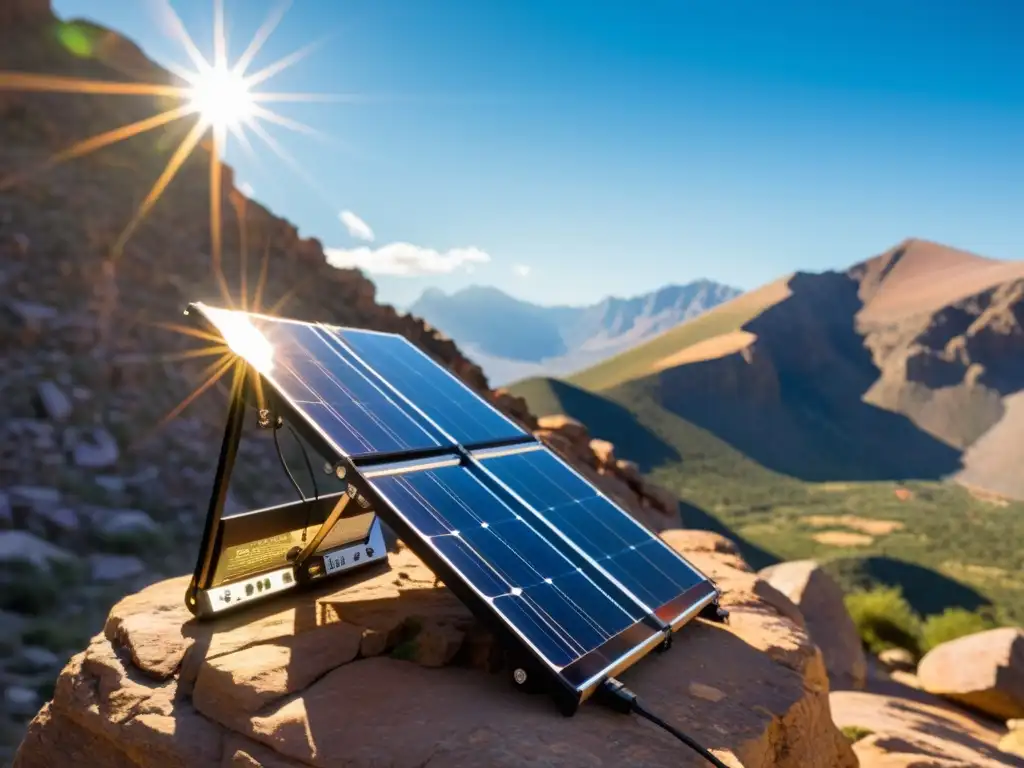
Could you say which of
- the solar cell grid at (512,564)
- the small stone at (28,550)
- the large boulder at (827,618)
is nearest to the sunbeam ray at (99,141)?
the small stone at (28,550)


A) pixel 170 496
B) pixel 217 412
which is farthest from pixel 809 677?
pixel 217 412

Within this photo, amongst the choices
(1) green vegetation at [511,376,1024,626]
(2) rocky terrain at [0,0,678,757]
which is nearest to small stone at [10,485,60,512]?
(2) rocky terrain at [0,0,678,757]

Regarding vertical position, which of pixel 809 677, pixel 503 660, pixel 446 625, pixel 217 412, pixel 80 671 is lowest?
pixel 809 677

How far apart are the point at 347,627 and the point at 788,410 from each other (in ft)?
601

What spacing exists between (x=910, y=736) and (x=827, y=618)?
766 centimetres

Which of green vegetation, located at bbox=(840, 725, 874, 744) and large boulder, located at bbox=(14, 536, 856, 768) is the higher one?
large boulder, located at bbox=(14, 536, 856, 768)

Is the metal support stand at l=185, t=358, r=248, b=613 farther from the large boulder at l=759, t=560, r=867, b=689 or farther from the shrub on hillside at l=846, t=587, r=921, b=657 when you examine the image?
the shrub on hillside at l=846, t=587, r=921, b=657

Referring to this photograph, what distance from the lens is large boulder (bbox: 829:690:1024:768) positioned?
8273 mm

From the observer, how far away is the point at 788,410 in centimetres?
17325

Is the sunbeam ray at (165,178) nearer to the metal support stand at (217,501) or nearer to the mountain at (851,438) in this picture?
the metal support stand at (217,501)

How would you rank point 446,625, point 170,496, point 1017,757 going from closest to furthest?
point 446,625 < point 1017,757 < point 170,496

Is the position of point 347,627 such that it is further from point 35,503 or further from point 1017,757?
point 35,503

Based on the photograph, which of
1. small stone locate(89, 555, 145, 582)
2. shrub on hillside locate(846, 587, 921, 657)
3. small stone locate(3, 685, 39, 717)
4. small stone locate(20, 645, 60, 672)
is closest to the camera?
small stone locate(3, 685, 39, 717)

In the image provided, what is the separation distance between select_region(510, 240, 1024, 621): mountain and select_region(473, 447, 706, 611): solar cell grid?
66345 millimetres
